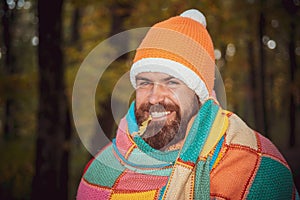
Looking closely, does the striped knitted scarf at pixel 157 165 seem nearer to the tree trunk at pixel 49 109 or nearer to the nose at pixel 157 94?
the nose at pixel 157 94

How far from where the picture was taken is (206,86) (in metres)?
2.42

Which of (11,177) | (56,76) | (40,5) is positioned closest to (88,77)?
(56,76)

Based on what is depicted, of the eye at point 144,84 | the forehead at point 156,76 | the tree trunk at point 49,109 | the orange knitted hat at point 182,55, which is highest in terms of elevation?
the orange knitted hat at point 182,55

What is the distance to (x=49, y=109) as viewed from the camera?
5.23m

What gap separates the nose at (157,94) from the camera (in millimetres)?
2323

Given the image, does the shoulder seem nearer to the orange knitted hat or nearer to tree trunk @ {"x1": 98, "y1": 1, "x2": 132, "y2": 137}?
the orange knitted hat

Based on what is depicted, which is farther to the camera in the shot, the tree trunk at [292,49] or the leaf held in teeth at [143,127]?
the tree trunk at [292,49]

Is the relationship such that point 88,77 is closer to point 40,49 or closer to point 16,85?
point 40,49

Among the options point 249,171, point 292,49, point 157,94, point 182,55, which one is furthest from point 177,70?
point 292,49

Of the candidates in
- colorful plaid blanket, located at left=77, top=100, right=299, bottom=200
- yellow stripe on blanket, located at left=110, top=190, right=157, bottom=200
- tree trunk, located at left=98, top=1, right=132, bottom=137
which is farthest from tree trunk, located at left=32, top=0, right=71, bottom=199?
yellow stripe on blanket, located at left=110, top=190, right=157, bottom=200

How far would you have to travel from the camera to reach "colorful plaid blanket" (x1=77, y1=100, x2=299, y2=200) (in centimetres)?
189

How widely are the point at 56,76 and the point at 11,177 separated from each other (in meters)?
6.79

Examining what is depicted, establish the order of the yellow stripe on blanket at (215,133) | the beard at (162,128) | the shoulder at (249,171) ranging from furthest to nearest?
the beard at (162,128)
the yellow stripe on blanket at (215,133)
the shoulder at (249,171)

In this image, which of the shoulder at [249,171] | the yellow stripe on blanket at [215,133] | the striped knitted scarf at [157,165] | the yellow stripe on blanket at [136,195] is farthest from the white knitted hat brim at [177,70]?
the yellow stripe on blanket at [136,195]
